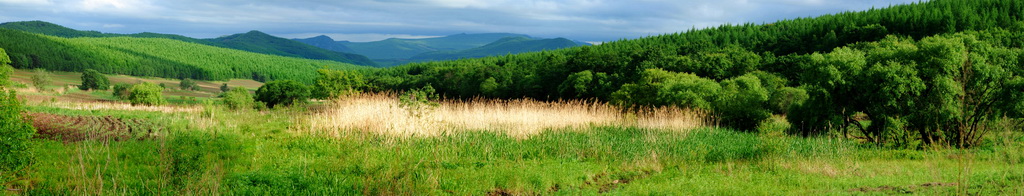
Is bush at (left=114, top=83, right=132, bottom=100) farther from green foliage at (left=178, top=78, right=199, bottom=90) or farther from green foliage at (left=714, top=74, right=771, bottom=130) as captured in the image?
green foliage at (left=714, top=74, right=771, bottom=130)

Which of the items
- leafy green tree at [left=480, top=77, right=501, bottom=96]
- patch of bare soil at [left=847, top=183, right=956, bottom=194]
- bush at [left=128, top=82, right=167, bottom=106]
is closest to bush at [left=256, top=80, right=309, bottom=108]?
bush at [left=128, top=82, right=167, bottom=106]

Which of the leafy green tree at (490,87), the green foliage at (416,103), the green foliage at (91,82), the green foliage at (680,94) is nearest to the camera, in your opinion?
the green foliage at (416,103)

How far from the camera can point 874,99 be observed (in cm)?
1911

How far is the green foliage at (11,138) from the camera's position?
6230mm

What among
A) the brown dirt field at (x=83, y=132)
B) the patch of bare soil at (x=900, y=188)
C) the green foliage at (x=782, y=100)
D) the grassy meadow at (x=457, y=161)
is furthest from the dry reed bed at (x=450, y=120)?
the green foliage at (x=782, y=100)

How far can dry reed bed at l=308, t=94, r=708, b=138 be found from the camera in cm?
1338

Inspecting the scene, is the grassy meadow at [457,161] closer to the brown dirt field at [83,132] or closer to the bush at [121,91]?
the brown dirt field at [83,132]

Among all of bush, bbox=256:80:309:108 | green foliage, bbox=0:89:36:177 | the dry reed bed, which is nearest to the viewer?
green foliage, bbox=0:89:36:177

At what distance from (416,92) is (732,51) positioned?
207 feet

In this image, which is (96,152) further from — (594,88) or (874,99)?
(594,88)

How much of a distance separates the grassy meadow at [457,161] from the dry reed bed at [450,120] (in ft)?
0.21

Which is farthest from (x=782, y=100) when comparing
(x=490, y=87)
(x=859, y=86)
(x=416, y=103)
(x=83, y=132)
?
(x=490, y=87)

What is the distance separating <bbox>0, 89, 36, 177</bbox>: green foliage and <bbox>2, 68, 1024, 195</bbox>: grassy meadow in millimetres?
273

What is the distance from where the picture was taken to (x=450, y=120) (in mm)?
14945
